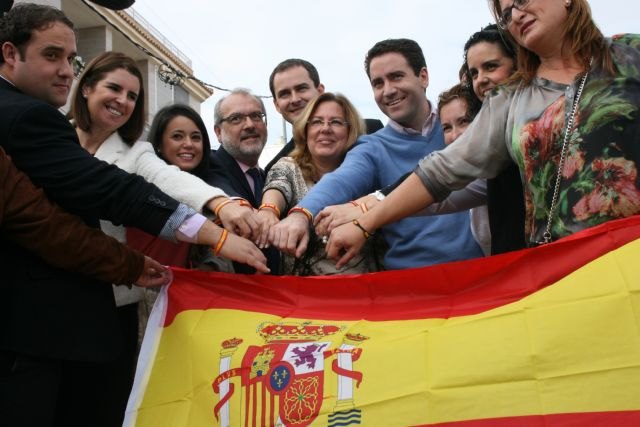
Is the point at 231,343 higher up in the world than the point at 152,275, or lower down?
lower down

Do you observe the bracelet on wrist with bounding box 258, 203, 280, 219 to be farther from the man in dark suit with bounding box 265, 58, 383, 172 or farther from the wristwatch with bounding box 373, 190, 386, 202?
the man in dark suit with bounding box 265, 58, 383, 172

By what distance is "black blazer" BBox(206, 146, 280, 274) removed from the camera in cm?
291

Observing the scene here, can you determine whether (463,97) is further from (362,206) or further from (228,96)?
(228,96)

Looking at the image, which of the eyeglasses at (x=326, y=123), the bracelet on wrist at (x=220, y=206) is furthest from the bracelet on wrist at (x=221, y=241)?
the eyeglasses at (x=326, y=123)

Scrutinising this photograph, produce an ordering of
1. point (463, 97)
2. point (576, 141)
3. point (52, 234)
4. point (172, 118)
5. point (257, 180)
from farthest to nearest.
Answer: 1. point (257, 180)
2. point (172, 118)
3. point (463, 97)
4. point (52, 234)
5. point (576, 141)

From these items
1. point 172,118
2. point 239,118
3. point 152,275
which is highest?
point 239,118

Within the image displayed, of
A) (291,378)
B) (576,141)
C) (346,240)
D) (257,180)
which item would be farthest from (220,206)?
(576,141)

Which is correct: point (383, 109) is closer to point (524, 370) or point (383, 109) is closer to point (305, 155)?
point (305, 155)

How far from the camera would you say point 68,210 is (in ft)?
6.48

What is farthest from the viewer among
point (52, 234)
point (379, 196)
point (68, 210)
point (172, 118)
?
point (172, 118)

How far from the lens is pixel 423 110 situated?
10.2 feet

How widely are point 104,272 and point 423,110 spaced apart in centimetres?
188

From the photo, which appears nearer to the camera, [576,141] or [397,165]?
[576,141]

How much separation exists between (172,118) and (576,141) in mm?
2178
